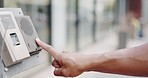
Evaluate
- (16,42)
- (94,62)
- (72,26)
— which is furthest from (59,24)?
(16,42)

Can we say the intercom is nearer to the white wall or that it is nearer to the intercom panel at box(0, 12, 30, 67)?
the intercom panel at box(0, 12, 30, 67)

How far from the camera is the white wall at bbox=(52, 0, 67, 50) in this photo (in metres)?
6.76

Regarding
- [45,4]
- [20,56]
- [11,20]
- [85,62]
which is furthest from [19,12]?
[45,4]

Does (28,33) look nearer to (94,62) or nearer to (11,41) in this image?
(11,41)

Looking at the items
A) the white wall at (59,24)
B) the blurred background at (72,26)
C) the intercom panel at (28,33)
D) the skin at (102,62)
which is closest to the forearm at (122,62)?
the skin at (102,62)

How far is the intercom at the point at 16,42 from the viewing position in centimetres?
111

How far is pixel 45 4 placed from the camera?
6523 millimetres

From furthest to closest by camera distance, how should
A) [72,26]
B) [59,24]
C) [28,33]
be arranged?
[72,26] < [59,24] < [28,33]

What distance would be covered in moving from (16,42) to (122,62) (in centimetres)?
47

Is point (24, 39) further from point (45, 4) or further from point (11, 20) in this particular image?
point (45, 4)

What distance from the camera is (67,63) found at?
129 cm

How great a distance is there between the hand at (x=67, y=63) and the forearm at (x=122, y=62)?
4 cm

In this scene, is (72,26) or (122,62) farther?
(72,26)

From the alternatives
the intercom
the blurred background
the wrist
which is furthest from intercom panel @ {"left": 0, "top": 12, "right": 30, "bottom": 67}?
the blurred background
